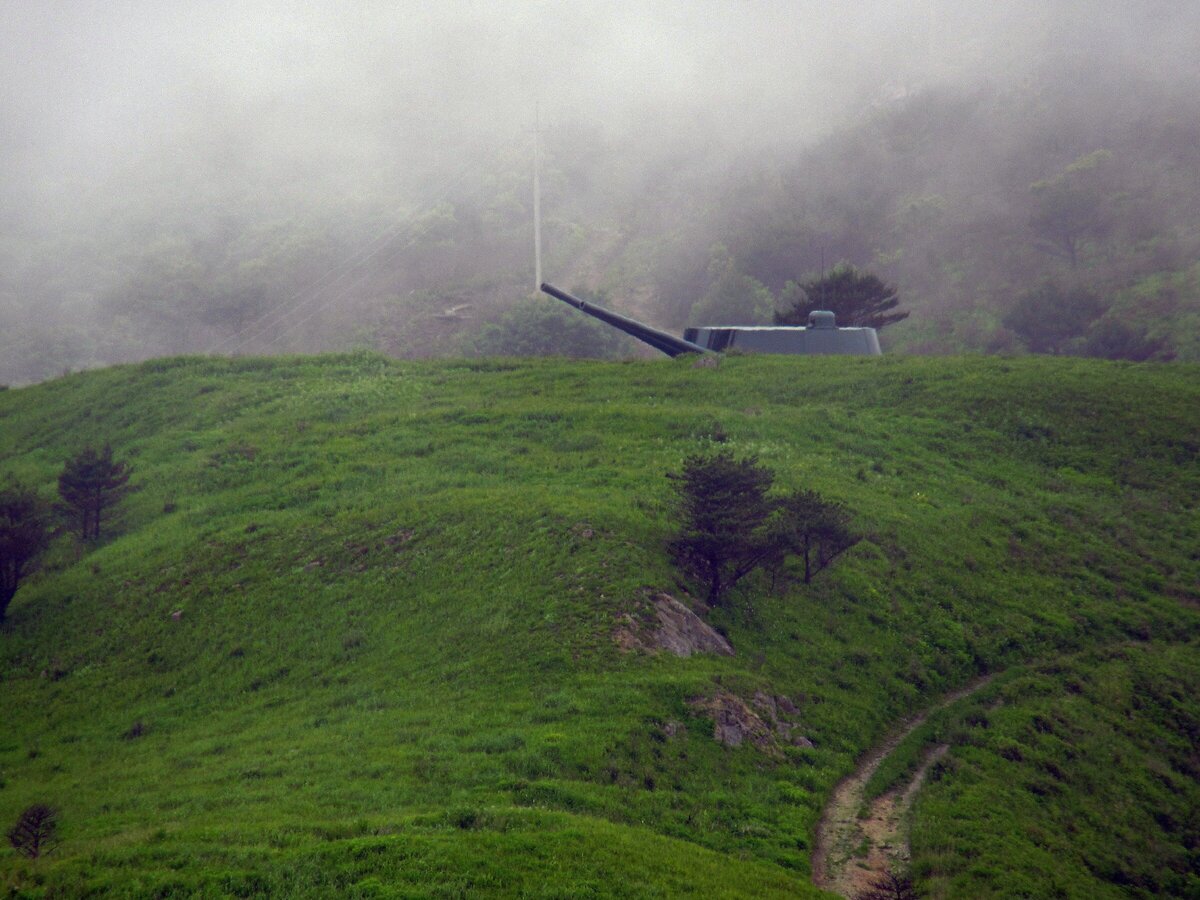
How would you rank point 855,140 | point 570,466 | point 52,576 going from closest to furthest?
point 52,576 < point 570,466 < point 855,140

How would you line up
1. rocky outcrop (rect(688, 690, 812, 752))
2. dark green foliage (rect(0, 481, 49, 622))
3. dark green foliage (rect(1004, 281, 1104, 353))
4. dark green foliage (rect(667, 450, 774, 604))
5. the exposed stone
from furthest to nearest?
dark green foliage (rect(1004, 281, 1104, 353))
dark green foliage (rect(0, 481, 49, 622))
dark green foliage (rect(667, 450, 774, 604))
rocky outcrop (rect(688, 690, 812, 752))
the exposed stone

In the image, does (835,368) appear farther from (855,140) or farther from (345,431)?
(855,140)

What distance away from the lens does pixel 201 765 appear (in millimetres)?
16812

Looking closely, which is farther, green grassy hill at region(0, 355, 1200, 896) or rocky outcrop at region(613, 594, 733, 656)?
rocky outcrop at region(613, 594, 733, 656)

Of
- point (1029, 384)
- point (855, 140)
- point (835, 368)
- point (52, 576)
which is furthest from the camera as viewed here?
point (855, 140)

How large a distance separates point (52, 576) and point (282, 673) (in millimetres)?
12116

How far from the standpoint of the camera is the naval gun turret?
4694cm

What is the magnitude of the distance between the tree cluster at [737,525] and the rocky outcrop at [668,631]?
1610 millimetres

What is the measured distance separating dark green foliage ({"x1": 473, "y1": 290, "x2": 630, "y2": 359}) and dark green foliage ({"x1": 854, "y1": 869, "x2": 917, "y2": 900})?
6653 centimetres

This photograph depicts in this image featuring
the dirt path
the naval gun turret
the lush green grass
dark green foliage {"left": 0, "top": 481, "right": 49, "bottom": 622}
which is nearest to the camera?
the dirt path

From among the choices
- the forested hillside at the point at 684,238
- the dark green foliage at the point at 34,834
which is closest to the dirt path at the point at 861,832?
the dark green foliage at the point at 34,834

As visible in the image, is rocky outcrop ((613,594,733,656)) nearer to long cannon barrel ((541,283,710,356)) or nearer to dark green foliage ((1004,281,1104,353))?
long cannon barrel ((541,283,710,356))

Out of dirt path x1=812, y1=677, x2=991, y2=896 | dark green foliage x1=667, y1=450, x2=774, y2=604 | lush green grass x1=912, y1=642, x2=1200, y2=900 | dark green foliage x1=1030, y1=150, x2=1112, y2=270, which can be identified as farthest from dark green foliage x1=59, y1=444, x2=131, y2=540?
dark green foliage x1=1030, y1=150, x2=1112, y2=270

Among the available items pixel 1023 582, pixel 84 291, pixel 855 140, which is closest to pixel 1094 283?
pixel 855 140
